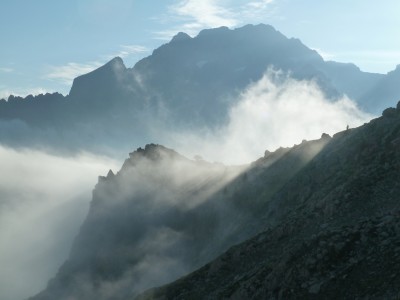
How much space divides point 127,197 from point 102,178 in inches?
1273

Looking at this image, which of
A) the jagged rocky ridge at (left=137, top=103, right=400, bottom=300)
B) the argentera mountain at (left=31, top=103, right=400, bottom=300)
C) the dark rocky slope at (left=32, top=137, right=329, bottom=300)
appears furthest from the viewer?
the dark rocky slope at (left=32, top=137, right=329, bottom=300)

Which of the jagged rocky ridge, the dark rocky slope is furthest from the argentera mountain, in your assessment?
the dark rocky slope

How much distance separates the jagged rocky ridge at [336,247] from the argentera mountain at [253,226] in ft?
0.34

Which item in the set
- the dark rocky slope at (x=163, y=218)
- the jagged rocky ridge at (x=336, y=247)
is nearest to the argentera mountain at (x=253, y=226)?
the jagged rocky ridge at (x=336, y=247)

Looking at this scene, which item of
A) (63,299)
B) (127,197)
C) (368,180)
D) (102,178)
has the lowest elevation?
(63,299)

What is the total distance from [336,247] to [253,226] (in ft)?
132

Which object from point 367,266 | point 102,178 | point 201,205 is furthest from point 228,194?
point 102,178

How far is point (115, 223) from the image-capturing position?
131 m

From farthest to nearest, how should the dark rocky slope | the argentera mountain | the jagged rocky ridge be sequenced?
the dark rocky slope → the argentera mountain → the jagged rocky ridge

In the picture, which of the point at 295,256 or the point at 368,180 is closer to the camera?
the point at 295,256

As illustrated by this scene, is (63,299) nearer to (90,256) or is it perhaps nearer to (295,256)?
(90,256)

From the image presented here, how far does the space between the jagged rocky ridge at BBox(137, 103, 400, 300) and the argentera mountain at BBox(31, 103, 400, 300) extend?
0.10m

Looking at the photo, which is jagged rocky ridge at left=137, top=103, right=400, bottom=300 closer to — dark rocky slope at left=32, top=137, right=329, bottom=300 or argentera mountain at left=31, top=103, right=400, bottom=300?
argentera mountain at left=31, top=103, right=400, bottom=300

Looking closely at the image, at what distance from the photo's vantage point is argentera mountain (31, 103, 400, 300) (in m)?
32.5
